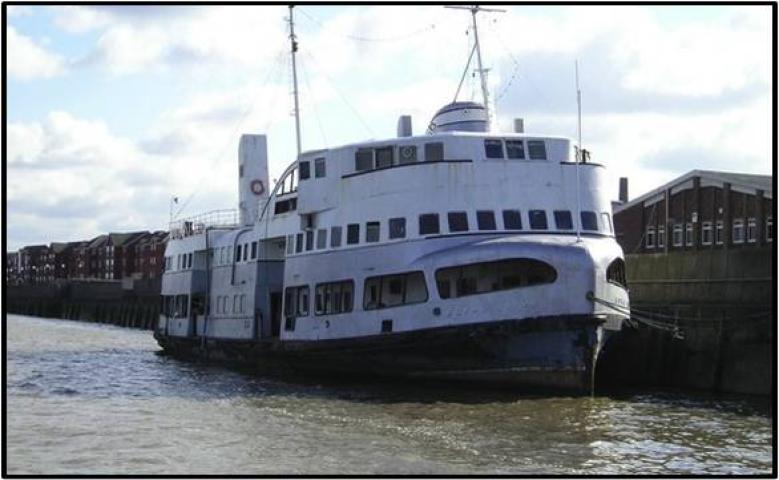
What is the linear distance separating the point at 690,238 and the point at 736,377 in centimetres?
1697

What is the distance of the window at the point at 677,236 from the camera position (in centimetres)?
4195

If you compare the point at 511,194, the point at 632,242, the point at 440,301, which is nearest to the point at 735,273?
the point at 511,194

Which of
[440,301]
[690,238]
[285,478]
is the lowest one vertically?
[285,478]

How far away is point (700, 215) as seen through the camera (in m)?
40.9

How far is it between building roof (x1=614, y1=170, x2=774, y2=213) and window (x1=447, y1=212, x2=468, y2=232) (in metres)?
16.3

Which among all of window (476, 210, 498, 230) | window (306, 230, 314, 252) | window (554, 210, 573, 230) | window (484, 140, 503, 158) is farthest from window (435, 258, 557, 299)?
window (306, 230, 314, 252)

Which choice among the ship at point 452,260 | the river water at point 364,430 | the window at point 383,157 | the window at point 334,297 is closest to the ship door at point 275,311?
the ship at point 452,260

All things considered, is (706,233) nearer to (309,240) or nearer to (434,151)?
(434,151)

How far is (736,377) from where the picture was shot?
82.8ft

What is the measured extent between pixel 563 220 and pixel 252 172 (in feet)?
60.2

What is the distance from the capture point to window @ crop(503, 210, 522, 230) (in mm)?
25219

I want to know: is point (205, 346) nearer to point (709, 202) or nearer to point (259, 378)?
point (259, 378)

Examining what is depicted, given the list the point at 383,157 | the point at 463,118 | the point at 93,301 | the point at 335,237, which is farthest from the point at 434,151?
the point at 93,301

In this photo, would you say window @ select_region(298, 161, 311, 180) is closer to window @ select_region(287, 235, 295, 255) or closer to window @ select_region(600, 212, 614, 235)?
window @ select_region(287, 235, 295, 255)
